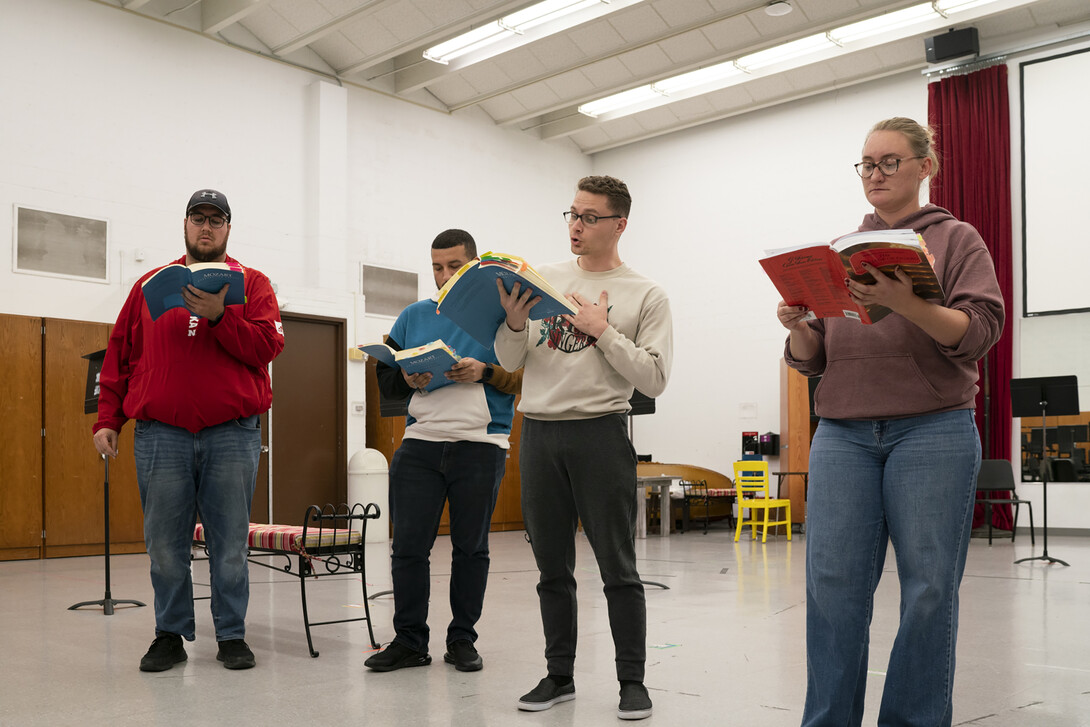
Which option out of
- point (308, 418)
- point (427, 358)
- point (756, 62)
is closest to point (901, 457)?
point (427, 358)

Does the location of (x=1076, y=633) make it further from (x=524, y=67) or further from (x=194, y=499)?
(x=524, y=67)

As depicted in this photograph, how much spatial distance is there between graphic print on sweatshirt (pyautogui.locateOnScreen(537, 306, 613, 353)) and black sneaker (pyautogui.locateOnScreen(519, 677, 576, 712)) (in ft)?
3.69

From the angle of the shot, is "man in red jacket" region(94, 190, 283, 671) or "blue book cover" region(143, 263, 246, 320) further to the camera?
"man in red jacket" region(94, 190, 283, 671)

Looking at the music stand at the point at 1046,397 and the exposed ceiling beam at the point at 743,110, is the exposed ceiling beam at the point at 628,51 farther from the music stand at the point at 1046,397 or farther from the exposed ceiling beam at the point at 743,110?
the music stand at the point at 1046,397

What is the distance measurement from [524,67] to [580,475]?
35.8 ft

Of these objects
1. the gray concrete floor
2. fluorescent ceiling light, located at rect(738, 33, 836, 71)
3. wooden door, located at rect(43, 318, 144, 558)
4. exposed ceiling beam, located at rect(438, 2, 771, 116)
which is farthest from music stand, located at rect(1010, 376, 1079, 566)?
wooden door, located at rect(43, 318, 144, 558)

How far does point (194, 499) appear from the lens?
12.3 ft

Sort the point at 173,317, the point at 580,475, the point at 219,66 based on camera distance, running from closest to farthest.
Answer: the point at 580,475 → the point at 173,317 → the point at 219,66

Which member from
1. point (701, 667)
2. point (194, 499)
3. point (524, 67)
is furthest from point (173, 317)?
point (524, 67)

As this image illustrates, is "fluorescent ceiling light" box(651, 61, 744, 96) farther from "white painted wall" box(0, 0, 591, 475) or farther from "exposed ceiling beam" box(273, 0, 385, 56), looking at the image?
"exposed ceiling beam" box(273, 0, 385, 56)

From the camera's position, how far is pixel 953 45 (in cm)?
1209

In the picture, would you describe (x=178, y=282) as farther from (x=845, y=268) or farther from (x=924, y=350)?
(x=924, y=350)

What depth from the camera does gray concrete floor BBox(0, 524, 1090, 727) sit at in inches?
120

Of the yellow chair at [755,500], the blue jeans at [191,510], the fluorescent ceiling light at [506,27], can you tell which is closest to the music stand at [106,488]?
the blue jeans at [191,510]
